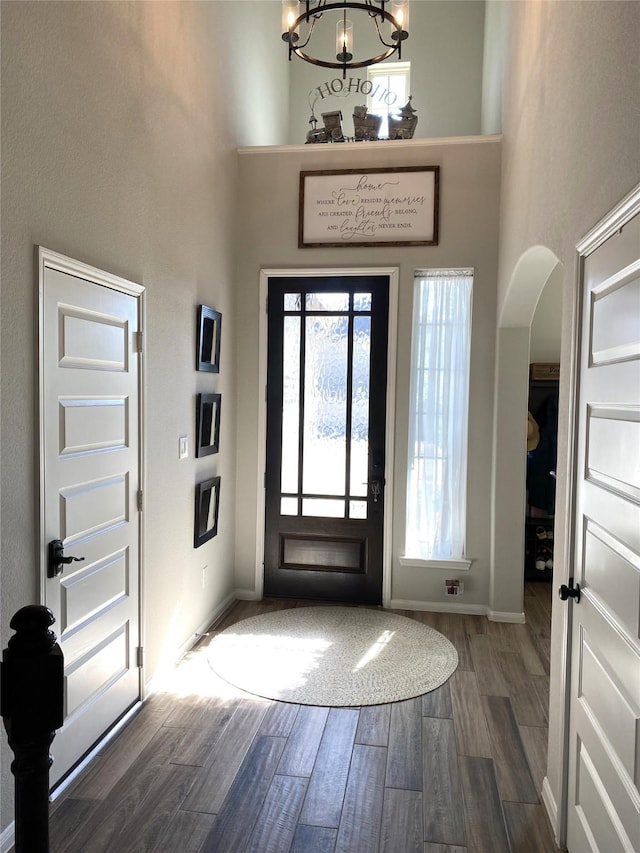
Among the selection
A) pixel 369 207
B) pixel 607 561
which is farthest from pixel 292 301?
pixel 607 561

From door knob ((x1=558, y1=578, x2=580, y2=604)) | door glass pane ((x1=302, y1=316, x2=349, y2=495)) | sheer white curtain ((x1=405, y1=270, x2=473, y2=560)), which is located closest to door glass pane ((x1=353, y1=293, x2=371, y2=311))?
door glass pane ((x1=302, y1=316, x2=349, y2=495))

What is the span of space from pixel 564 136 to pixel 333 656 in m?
2.88

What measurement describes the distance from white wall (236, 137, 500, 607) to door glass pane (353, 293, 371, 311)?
213 mm

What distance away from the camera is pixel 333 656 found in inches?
139

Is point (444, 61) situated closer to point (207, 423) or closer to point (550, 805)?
point (207, 423)

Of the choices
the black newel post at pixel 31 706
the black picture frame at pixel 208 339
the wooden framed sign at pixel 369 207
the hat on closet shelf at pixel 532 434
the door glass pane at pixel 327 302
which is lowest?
the black newel post at pixel 31 706

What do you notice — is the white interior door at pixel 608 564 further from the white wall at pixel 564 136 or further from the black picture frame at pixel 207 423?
the black picture frame at pixel 207 423

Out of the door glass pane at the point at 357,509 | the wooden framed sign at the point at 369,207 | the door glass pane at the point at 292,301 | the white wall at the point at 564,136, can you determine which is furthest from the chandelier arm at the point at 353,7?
the door glass pane at the point at 357,509

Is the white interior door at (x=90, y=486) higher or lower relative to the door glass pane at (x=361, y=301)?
lower

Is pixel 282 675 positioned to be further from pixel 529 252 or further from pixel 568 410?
pixel 529 252

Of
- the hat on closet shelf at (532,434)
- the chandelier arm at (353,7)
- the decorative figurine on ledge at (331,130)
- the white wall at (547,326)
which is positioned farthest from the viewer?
the white wall at (547,326)

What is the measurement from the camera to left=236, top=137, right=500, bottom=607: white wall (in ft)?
13.7

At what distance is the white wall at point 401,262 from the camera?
416 centimetres

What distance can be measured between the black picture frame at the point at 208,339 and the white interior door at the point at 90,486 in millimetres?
775
